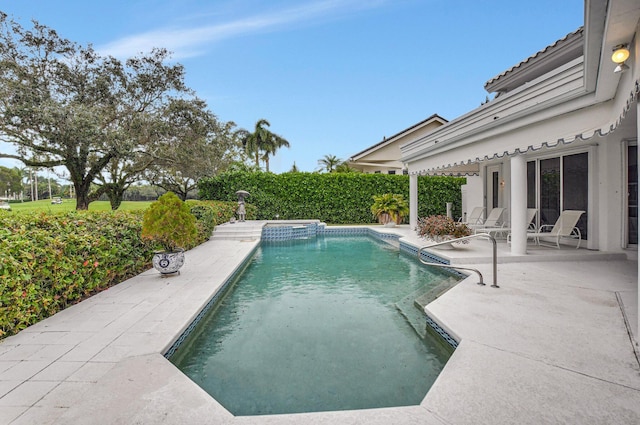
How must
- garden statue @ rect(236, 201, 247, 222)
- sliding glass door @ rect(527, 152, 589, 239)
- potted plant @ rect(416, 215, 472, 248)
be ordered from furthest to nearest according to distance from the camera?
garden statue @ rect(236, 201, 247, 222), potted plant @ rect(416, 215, 472, 248), sliding glass door @ rect(527, 152, 589, 239)

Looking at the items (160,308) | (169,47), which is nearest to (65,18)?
(169,47)

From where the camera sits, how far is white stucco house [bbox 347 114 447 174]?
28.1 metres

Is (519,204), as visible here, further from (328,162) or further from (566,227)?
(328,162)

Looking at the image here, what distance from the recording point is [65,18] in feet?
59.8

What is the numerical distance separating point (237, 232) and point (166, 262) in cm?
827

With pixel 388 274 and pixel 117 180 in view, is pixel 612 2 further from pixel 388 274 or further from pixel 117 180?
pixel 117 180

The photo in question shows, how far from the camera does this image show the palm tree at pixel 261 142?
160ft

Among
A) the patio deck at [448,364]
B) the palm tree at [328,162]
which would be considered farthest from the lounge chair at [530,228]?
the palm tree at [328,162]

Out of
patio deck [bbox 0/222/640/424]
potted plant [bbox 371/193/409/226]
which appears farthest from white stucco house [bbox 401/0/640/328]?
potted plant [bbox 371/193/409/226]

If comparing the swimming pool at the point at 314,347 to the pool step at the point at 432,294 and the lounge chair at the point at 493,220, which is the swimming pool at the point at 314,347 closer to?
the pool step at the point at 432,294

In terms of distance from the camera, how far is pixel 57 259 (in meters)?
5.00

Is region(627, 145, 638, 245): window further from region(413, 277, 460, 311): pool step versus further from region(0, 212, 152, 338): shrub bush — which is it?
region(0, 212, 152, 338): shrub bush

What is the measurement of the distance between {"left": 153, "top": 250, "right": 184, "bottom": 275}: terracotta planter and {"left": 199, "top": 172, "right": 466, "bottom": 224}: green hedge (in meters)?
13.4

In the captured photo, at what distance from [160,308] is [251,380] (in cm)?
240
